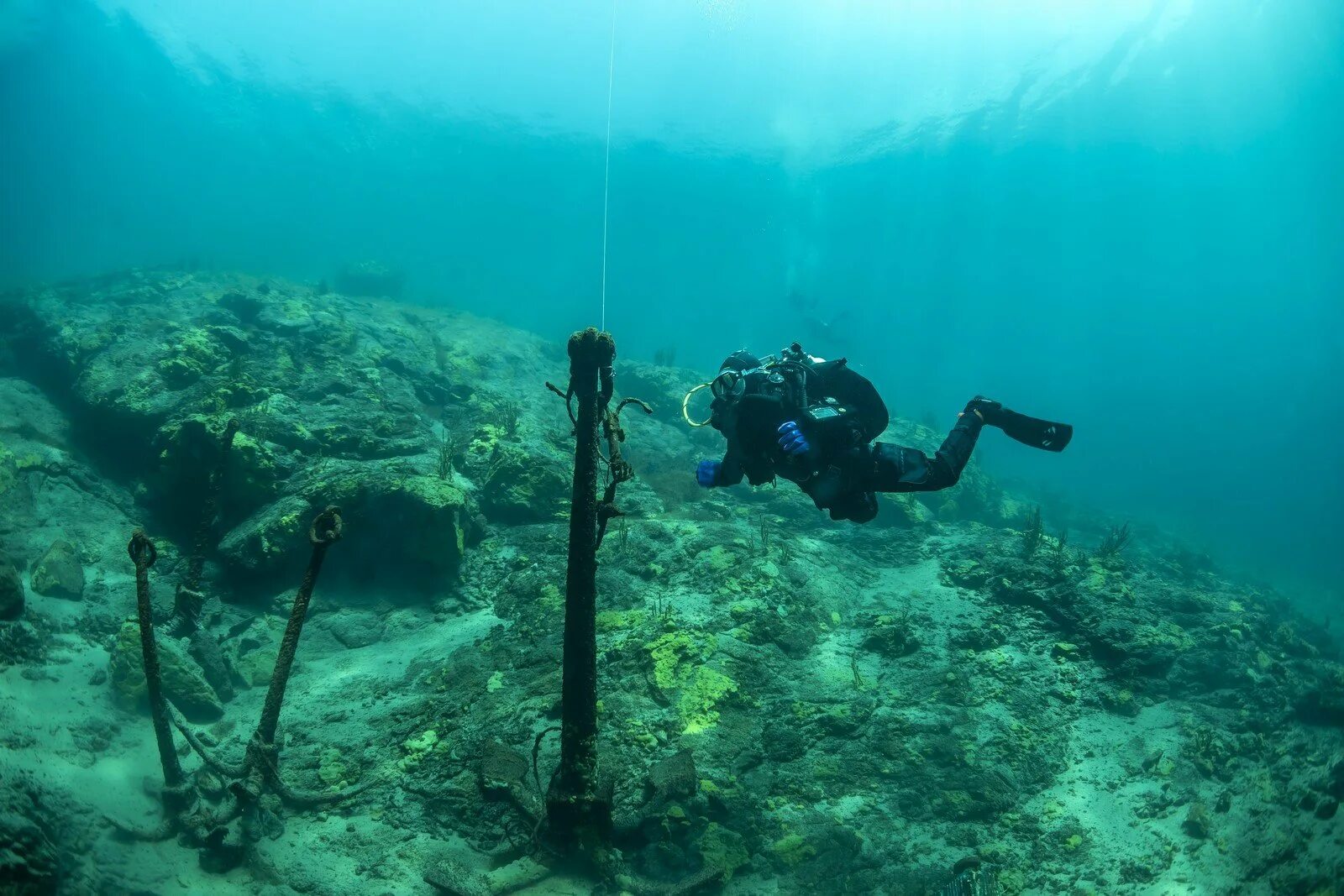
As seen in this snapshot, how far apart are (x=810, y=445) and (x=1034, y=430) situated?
270 cm

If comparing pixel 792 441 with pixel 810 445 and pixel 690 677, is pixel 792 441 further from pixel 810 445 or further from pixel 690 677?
pixel 690 677

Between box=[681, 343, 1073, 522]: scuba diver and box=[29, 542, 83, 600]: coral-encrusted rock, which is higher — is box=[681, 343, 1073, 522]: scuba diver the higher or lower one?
the higher one

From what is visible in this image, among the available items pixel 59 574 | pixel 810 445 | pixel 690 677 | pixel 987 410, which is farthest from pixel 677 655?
pixel 59 574

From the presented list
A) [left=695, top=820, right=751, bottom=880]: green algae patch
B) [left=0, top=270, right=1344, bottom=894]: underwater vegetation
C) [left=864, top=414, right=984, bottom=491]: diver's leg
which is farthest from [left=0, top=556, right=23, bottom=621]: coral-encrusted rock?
[left=864, top=414, right=984, bottom=491]: diver's leg

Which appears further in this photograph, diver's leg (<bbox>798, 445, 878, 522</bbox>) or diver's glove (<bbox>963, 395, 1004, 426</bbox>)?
diver's glove (<bbox>963, 395, 1004, 426</bbox>)

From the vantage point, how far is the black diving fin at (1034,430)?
5129 millimetres

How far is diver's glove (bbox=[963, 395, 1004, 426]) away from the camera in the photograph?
5316 mm

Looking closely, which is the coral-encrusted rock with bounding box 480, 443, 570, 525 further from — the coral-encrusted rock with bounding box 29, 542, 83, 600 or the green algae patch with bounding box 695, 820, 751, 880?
the green algae patch with bounding box 695, 820, 751, 880

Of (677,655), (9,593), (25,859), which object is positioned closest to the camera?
(25,859)

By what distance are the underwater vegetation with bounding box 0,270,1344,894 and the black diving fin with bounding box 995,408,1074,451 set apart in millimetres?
2919

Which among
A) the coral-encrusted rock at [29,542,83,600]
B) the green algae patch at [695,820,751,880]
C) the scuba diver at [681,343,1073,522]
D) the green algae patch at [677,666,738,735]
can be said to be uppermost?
the scuba diver at [681,343,1073,522]

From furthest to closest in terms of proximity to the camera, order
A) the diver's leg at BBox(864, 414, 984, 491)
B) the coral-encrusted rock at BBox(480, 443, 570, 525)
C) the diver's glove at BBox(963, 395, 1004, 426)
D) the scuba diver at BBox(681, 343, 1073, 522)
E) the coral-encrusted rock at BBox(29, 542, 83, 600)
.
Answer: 1. the coral-encrusted rock at BBox(480, 443, 570, 525)
2. the coral-encrusted rock at BBox(29, 542, 83, 600)
3. the diver's glove at BBox(963, 395, 1004, 426)
4. the diver's leg at BBox(864, 414, 984, 491)
5. the scuba diver at BBox(681, 343, 1073, 522)

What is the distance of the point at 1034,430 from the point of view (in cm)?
527

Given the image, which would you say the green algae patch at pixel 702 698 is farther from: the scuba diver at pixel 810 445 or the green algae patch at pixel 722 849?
the scuba diver at pixel 810 445
